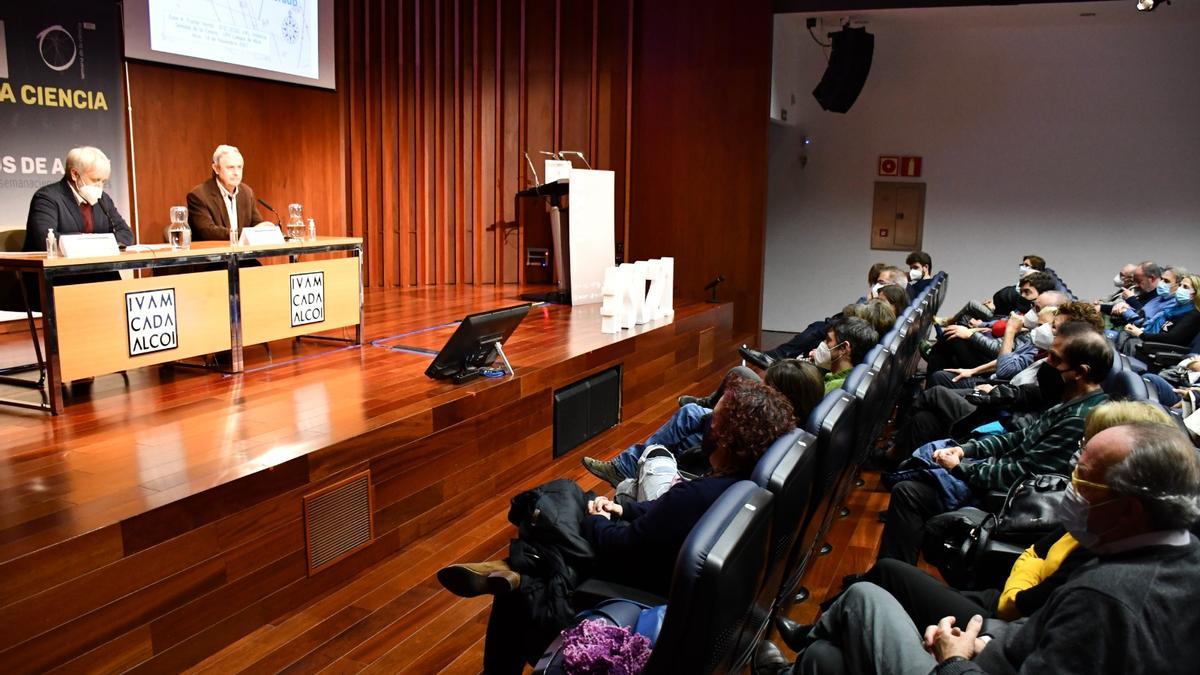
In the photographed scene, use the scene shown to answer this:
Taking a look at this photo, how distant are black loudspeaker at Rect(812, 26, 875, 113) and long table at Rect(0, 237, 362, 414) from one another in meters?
4.64

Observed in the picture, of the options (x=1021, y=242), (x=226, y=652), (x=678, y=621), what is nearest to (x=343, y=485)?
(x=226, y=652)

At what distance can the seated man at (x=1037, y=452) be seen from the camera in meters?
2.47

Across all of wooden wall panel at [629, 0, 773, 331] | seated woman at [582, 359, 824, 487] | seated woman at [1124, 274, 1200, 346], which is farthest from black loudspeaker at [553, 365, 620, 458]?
seated woman at [1124, 274, 1200, 346]

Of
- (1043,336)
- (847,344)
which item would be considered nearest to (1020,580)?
(847,344)

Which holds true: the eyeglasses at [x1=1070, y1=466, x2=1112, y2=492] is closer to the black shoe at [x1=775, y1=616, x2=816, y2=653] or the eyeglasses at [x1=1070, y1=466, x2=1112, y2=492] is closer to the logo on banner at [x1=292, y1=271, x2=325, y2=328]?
the black shoe at [x1=775, y1=616, x2=816, y2=653]

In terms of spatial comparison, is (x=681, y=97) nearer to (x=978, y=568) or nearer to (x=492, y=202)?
(x=492, y=202)

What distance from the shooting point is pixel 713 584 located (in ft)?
4.54

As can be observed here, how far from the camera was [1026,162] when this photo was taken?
7.98 m

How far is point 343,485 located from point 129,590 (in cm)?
78

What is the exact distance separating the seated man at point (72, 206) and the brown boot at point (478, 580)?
2.40m

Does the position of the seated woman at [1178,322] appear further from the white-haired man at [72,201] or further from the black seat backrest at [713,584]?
the white-haired man at [72,201]

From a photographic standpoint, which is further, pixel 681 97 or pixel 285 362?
pixel 681 97

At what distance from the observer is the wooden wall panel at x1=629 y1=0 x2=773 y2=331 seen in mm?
7340

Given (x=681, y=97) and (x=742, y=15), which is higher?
(x=742, y=15)
